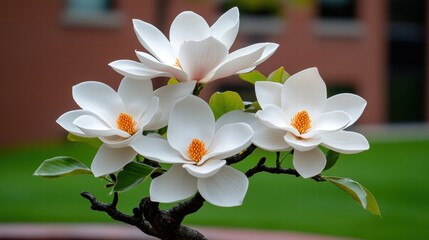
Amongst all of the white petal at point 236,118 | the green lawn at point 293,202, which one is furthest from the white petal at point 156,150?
the green lawn at point 293,202

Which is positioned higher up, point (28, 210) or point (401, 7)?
point (28, 210)

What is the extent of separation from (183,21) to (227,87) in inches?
595

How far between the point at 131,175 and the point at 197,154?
14 centimetres

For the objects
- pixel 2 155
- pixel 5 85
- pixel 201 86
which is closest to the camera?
pixel 201 86

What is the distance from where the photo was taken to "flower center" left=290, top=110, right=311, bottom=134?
1.58 metres

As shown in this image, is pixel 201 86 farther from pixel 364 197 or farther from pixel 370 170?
pixel 370 170

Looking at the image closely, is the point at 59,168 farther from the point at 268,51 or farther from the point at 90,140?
the point at 268,51

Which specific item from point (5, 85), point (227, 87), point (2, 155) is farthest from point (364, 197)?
point (227, 87)

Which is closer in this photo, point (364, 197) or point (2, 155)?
point (364, 197)

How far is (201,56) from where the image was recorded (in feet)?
5.28

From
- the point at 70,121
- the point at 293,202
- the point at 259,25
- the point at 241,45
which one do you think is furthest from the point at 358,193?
the point at 259,25

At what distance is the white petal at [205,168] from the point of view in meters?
1.47

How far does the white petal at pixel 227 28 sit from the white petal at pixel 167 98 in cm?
13

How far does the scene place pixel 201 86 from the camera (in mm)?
1719
